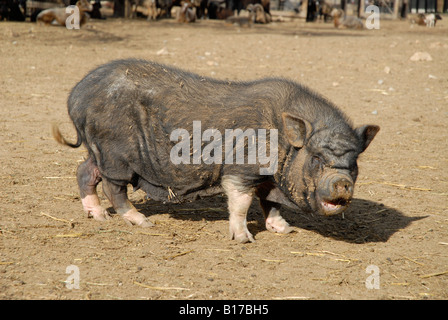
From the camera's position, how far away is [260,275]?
396cm

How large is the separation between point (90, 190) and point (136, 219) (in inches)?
20.3

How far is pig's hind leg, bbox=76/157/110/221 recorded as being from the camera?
194 inches

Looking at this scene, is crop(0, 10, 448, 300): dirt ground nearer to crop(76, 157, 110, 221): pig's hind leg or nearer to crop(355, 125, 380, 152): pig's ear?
crop(76, 157, 110, 221): pig's hind leg

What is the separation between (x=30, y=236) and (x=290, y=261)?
6.73ft

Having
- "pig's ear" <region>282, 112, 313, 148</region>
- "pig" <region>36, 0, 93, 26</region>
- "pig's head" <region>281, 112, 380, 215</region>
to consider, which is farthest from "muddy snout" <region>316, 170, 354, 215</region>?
A: "pig" <region>36, 0, 93, 26</region>

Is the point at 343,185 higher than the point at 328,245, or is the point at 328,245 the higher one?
the point at 343,185

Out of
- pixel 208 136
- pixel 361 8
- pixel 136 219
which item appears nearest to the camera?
pixel 208 136

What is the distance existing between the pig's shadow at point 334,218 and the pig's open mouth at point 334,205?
2.29ft

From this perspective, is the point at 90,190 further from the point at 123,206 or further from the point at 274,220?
the point at 274,220

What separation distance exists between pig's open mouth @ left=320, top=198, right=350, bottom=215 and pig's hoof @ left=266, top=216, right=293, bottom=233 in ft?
2.40

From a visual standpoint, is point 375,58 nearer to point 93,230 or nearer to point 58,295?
point 93,230

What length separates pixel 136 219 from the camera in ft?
15.8

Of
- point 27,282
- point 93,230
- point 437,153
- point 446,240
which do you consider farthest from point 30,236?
point 437,153

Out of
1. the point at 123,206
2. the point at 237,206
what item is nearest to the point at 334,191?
the point at 237,206
